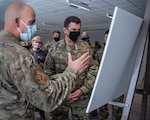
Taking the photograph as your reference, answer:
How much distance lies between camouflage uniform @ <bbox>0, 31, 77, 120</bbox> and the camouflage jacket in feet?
3.12

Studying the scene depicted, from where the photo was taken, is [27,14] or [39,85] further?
[27,14]

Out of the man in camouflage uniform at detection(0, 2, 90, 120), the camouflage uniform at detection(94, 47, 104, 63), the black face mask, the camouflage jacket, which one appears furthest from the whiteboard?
the camouflage uniform at detection(94, 47, 104, 63)

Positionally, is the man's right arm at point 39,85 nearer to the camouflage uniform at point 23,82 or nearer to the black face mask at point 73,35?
the camouflage uniform at point 23,82

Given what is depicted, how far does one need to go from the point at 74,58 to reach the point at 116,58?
969 millimetres

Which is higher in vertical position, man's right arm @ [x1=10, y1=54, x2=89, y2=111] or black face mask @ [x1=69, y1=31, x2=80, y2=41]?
black face mask @ [x1=69, y1=31, x2=80, y2=41]

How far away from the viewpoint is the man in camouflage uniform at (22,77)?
3.13ft

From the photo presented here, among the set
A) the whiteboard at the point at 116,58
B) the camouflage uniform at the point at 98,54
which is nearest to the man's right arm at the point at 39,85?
the whiteboard at the point at 116,58

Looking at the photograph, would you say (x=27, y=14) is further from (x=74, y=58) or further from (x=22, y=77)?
(x=74, y=58)

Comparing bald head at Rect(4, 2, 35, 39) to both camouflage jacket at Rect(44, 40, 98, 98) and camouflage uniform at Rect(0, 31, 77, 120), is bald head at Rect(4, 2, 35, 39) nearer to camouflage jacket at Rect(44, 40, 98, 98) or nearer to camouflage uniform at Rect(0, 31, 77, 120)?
camouflage uniform at Rect(0, 31, 77, 120)

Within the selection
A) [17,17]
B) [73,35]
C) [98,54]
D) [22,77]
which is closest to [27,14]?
[17,17]

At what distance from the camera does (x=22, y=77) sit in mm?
950

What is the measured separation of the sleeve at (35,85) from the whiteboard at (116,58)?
0.57 ft

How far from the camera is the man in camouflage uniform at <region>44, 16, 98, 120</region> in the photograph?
200 centimetres

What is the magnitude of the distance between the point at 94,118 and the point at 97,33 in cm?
949
